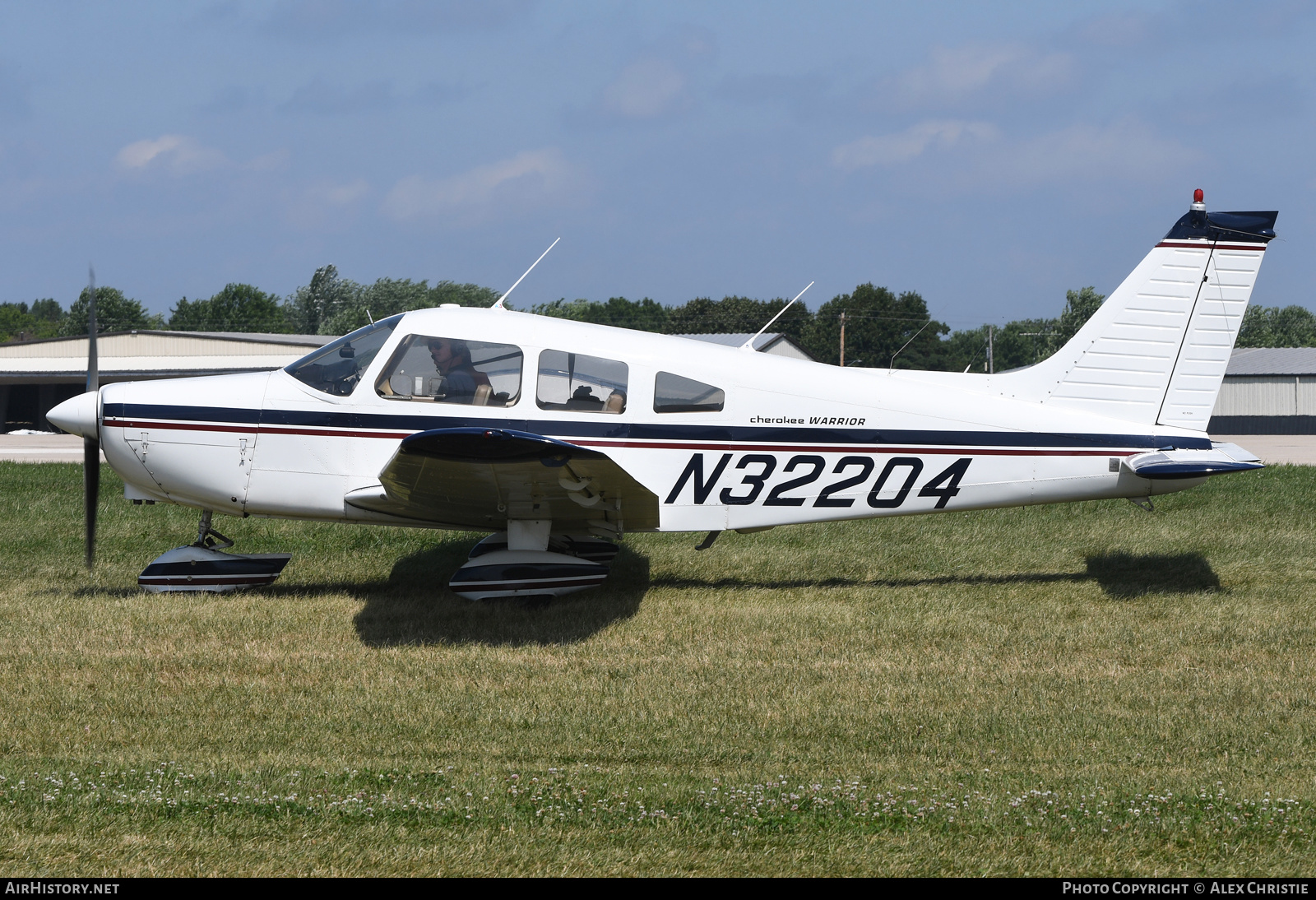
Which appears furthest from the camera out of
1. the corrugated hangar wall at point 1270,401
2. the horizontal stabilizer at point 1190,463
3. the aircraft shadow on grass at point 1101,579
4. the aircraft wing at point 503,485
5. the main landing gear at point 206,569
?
the corrugated hangar wall at point 1270,401

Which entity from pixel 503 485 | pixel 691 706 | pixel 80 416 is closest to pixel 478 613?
pixel 503 485

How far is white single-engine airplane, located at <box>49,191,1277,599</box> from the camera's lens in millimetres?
8008

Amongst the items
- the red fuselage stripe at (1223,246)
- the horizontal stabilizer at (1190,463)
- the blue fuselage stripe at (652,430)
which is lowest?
the horizontal stabilizer at (1190,463)

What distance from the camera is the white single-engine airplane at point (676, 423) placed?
801 centimetres

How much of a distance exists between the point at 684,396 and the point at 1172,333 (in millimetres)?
3927

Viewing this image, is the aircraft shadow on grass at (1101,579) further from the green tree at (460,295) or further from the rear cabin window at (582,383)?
the green tree at (460,295)

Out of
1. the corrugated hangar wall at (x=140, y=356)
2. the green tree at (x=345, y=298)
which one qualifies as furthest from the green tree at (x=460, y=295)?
the corrugated hangar wall at (x=140, y=356)

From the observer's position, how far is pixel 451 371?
8.01m

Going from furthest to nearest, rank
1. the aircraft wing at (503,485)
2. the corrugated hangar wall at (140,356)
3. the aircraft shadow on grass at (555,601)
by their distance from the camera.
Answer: the corrugated hangar wall at (140,356), the aircraft shadow on grass at (555,601), the aircraft wing at (503,485)

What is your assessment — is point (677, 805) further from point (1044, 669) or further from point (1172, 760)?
point (1044, 669)

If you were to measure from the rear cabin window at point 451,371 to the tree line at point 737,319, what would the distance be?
54.2 m

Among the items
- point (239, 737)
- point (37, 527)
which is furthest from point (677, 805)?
point (37, 527)

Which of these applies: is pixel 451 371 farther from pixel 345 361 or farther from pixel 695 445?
pixel 695 445

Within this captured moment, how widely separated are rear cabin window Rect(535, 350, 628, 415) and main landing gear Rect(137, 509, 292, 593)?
2.75 meters
